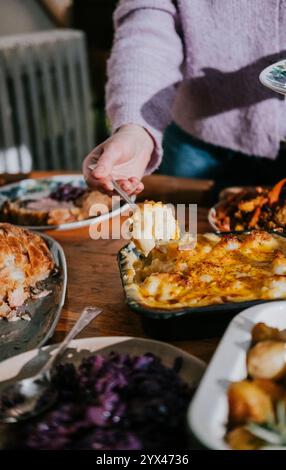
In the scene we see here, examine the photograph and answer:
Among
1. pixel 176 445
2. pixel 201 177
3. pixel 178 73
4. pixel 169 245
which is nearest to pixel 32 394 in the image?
pixel 176 445

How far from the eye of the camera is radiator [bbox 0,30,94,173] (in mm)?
4430

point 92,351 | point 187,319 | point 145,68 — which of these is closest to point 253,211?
point 145,68

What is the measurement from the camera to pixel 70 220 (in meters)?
1.96

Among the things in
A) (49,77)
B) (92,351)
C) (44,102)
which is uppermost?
(92,351)

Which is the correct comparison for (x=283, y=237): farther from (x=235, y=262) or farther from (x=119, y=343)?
(x=119, y=343)

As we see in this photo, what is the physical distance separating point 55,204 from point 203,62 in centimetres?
71

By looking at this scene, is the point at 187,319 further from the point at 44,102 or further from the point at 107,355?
the point at 44,102

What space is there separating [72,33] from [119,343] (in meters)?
4.12

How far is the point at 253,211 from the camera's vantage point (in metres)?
1.75

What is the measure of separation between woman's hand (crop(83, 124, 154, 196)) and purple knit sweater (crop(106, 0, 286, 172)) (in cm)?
5

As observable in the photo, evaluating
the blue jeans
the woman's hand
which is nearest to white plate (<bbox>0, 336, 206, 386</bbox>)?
the woman's hand

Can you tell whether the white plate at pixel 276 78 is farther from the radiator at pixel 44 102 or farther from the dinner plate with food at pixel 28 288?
the radiator at pixel 44 102

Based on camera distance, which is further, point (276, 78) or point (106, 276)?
point (106, 276)

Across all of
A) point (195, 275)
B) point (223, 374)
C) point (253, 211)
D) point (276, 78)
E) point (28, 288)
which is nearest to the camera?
point (223, 374)
